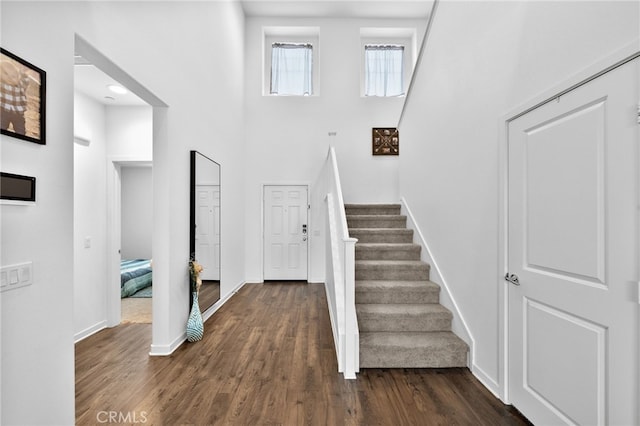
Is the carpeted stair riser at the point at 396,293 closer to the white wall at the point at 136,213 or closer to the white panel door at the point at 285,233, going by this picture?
the white panel door at the point at 285,233

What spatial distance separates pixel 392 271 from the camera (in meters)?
3.31

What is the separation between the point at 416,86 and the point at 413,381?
3225mm

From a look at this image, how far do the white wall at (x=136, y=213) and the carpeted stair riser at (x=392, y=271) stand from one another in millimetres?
6386

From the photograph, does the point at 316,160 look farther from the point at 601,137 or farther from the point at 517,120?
the point at 601,137

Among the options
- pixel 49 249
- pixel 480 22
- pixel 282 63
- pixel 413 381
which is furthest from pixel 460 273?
pixel 282 63

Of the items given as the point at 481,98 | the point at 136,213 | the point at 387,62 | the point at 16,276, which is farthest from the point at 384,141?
the point at 136,213

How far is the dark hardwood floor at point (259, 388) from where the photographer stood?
1971 mm

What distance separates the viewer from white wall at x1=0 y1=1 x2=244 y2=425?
1.42m

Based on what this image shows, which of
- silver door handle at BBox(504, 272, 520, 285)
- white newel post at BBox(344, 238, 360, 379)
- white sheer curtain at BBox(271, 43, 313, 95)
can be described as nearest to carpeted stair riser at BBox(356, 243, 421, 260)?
white newel post at BBox(344, 238, 360, 379)

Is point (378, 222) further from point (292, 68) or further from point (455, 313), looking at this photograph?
point (292, 68)

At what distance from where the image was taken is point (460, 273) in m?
2.69

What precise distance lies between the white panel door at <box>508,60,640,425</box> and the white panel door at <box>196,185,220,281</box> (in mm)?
3053

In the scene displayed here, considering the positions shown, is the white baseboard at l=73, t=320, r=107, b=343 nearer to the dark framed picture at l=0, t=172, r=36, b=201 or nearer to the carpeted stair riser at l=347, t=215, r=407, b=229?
the dark framed picture at l=0, t=172, r=36, b=201

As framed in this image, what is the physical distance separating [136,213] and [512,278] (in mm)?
8135
